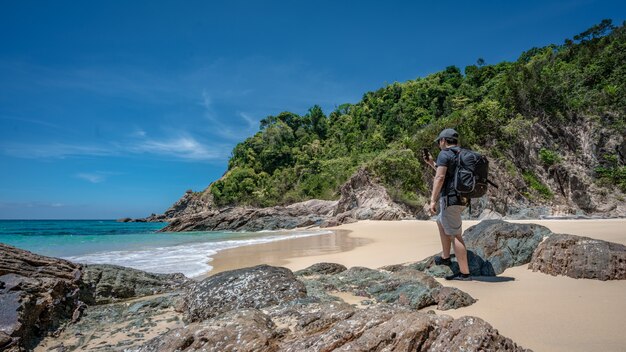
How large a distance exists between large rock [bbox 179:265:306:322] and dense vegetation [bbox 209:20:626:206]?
22306 millimetres

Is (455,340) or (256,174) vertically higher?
(256,174)

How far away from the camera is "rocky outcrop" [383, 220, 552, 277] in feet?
13.7

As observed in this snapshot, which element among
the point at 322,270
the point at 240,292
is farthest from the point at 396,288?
the point at 322,270

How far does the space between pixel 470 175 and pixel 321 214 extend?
88.9 feet

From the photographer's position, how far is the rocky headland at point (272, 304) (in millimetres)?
1887

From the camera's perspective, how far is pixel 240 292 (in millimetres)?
3357

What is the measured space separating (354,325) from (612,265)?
3375mm

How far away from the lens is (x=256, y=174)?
173 ft

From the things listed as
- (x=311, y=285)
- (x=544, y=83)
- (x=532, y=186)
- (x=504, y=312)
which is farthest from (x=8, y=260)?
(x=544, y=83)

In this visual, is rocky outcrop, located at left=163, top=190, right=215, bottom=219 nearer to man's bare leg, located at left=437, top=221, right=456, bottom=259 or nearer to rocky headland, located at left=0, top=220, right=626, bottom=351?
rocky headland, located at left=0, top=220, right=626, bottom=351

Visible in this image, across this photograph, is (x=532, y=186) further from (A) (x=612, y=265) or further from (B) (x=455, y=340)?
(B) (x=455, y=340)

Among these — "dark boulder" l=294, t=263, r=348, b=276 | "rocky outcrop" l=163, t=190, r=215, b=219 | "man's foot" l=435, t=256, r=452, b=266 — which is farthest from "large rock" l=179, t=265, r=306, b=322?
"rocky outcrop" l=163, t=190, r=215, b=219

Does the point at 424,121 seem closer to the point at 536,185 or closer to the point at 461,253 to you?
the point at 536,185

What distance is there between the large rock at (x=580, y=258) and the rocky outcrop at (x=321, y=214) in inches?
709
